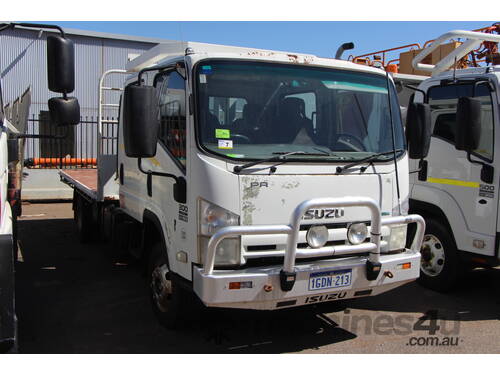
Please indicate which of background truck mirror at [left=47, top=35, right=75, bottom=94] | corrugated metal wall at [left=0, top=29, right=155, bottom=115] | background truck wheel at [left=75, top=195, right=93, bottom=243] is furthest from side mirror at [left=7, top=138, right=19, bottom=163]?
corrugated metal wall at [left=0, top=29, right=155, bottom=115]

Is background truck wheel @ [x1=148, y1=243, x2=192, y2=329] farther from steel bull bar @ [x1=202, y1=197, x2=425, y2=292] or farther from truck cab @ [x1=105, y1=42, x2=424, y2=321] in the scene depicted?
steel bull bar @ [x1=202, y1=197, x2=425, y2=292]

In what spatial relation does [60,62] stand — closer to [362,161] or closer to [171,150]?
[171,150]

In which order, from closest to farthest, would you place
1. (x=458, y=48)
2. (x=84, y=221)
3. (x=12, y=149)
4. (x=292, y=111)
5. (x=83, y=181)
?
(x=292, y=111) < (x=12, y=149) < (x=458, y=48) < (x=84, y=221) < (x=83, y=181)

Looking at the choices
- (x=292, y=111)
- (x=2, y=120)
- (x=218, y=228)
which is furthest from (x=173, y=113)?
(x=2, y=120)

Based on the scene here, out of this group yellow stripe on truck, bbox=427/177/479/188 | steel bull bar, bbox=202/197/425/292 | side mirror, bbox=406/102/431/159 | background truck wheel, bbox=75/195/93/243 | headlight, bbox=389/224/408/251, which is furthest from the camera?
background truck wheel, bbox=75/195/93/243

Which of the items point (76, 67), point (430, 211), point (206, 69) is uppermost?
point (76, 67)

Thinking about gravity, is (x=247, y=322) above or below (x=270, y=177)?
below

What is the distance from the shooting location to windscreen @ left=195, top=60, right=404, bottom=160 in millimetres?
3631

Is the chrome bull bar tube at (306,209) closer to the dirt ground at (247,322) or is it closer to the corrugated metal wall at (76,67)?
the dirt ground at (247,322)

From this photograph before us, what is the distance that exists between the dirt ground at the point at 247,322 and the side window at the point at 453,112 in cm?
174

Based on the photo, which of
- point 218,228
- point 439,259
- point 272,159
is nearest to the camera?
point 218,228

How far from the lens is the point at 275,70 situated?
3.87 meters

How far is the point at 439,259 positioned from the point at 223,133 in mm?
3305

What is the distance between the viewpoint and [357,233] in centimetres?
384
